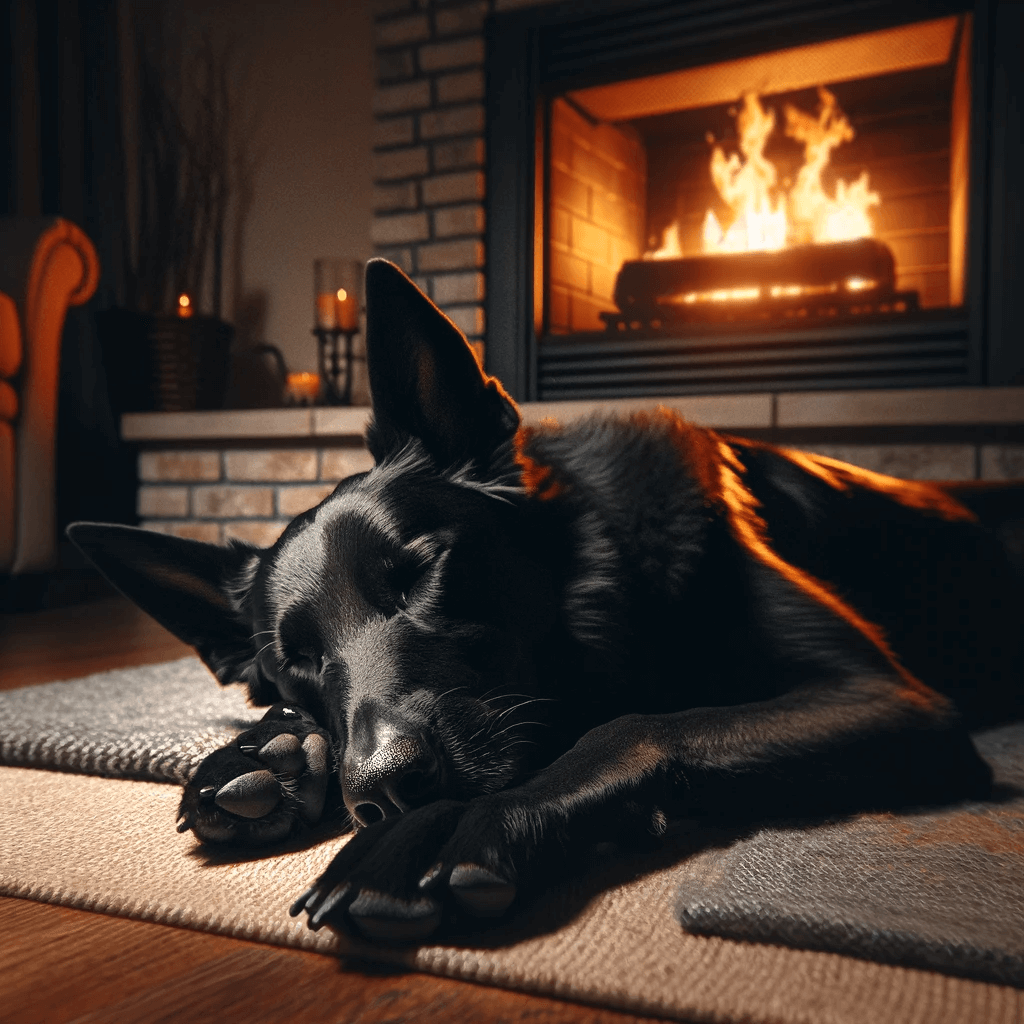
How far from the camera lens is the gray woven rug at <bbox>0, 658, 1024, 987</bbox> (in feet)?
2.18

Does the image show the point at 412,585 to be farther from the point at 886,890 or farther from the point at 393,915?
the point at 886,890

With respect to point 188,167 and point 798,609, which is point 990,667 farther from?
point 188,167

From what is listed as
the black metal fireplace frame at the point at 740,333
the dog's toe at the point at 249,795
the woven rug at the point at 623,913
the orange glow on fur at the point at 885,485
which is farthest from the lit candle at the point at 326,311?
the dog's toe at the point at 249,795

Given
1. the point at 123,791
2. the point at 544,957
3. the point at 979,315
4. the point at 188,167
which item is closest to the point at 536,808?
the point at 544,957

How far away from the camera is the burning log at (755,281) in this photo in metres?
3.03

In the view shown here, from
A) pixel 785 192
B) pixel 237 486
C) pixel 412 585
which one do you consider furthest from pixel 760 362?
pixel 412 585

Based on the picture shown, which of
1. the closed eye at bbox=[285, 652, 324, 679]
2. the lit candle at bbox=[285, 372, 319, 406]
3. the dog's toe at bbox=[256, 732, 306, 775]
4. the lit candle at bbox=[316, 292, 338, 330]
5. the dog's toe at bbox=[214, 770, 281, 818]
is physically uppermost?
the lit candle at bbox=[316, 292, 338, 330]

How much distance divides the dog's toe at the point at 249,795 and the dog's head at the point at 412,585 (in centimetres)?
8

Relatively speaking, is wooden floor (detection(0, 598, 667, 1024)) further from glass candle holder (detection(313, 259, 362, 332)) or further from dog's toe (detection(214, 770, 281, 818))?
glass candle holder (detection(313, 259, 362, 332))

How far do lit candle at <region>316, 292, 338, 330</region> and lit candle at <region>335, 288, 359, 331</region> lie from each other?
0.6 inches

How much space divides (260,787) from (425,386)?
1.52 feet

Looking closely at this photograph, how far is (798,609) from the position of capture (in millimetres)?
Result: 1062

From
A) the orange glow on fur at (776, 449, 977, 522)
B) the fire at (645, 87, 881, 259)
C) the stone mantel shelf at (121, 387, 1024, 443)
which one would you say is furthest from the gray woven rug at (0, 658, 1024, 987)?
Answer: the fire at (645, 87, 881, 259)

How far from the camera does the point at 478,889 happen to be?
0.69m
